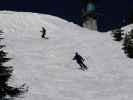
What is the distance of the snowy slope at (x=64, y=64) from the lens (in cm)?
2678

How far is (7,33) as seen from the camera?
50.9m

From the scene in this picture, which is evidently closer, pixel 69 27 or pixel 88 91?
pixel 88 91

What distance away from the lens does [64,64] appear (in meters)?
35.9

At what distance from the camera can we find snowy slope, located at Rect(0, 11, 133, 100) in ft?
87.9

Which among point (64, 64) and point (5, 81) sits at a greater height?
point (64, 64)

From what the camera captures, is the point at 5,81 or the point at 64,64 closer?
the point at 5,81

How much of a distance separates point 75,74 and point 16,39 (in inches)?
629

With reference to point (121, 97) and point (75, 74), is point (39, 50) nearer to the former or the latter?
point (75, 74)

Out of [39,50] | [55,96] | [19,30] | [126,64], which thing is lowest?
[55,96]

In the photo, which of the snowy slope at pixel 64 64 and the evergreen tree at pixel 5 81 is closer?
the evergreen tree at pixel 5 81

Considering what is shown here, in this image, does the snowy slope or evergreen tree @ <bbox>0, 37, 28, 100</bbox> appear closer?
evergreen tree @ <bbox>0, 37, 28, 100</bbox>

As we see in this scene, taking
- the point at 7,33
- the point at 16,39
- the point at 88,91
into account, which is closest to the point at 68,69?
the point at 88,91

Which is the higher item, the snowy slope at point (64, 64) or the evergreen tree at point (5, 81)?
the snowy slope at point (64, 64)

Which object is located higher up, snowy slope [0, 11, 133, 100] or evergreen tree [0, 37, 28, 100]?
snowy slope [0, 11, 133, 100]
